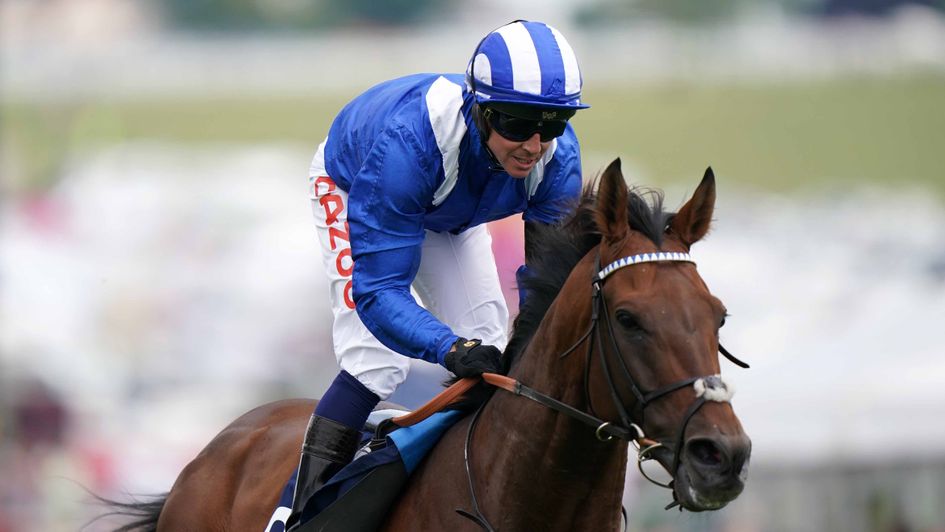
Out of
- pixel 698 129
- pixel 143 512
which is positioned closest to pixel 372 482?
pixel 143 512

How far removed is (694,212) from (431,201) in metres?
1.00

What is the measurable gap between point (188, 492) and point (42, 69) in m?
22.5

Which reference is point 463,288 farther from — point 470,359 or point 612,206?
point 612,206

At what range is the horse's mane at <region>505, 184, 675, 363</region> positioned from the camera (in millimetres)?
3596

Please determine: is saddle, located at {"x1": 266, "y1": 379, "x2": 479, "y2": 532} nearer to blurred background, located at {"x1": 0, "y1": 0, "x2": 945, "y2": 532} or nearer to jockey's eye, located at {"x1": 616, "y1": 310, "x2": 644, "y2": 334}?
jockey's eye, located at {"x1": 616, "y1": 310, "x2": 644, "y2": 334}

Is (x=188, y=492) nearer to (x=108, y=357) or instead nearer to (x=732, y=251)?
(x=732, y=251)

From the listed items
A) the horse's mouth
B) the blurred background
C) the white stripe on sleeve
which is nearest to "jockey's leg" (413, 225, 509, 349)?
the white stripe on sleeve

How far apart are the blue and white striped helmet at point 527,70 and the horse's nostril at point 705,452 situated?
123 cm

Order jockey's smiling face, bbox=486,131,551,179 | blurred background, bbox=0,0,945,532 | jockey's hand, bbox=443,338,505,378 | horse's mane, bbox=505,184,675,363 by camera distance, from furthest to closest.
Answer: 1. blurred background, bbox=0,0,945,532
2. jockey's smiling face, bbox=486,131,551,179
3. jockey's hand, bbox=443,338,505,378
4. horse's mane, bbox=505,184,675,363

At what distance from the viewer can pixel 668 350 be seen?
328 centimetres

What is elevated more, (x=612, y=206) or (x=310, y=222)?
(x=612, y=206)

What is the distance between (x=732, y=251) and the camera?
46.8ft

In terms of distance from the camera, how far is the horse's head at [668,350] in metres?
3.16

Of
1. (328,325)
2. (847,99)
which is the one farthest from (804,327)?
(847,99)
